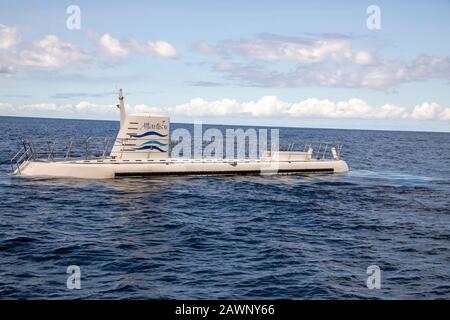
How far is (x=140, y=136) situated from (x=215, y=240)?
60.9 feet

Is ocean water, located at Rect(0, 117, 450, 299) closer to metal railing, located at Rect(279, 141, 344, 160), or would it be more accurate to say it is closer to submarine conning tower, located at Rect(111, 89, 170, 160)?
submarine conning tower, located at Rect(111, 89, 170, 160)

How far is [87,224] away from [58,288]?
27.5 ft

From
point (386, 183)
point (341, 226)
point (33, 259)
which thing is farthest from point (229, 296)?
point (386, 183)

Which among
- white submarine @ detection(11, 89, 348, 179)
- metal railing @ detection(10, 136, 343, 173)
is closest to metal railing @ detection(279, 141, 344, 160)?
metal railing @ detection(10, 136, 343, 173)

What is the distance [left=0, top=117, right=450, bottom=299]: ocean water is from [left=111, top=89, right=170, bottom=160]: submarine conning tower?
303cm

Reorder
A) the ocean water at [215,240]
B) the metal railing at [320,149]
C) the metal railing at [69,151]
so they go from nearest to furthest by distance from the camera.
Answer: the ocean water at [215,240] < the metal railing at [69,151] < the metal railing at [320,149]

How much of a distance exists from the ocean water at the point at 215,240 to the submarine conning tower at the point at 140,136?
3034 mm

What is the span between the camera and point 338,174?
149 ft

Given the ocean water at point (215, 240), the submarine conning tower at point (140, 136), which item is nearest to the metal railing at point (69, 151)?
the submarine conning tower at point (140, 136)

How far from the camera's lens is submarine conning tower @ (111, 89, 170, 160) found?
36.5m

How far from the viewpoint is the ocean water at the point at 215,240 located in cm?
1514

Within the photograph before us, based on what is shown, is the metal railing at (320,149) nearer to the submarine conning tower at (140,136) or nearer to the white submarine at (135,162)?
the white submarine at (135,162)
